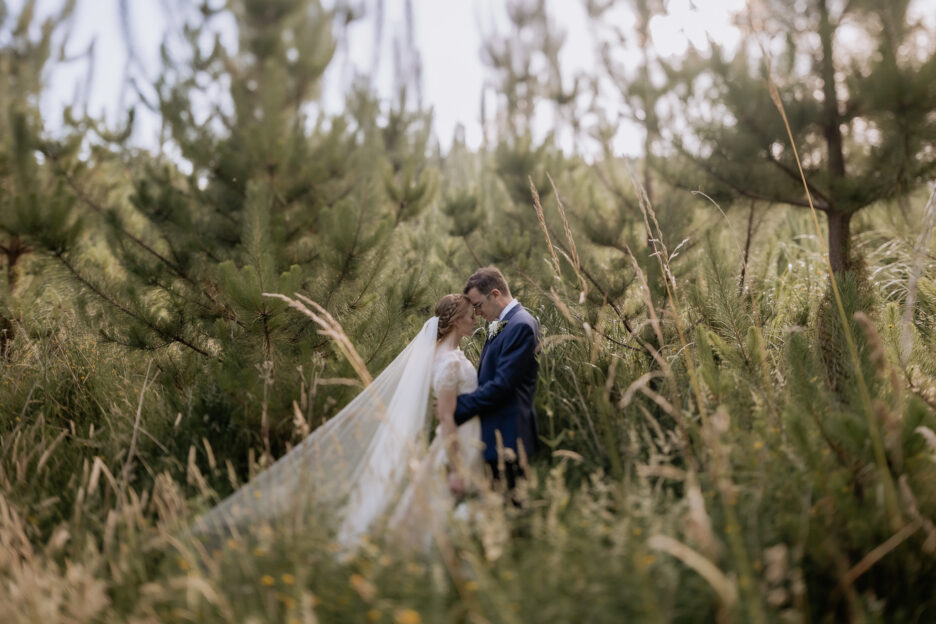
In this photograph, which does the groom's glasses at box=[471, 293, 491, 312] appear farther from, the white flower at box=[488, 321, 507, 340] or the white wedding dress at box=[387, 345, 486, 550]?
the white wedding dress at box=[387, 345, 486, 550]

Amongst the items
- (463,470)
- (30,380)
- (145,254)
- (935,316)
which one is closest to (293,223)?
(145,254)

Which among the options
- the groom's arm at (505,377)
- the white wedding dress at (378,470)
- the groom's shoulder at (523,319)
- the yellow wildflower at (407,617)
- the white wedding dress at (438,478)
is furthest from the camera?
the groom's shoulder at (523,319)

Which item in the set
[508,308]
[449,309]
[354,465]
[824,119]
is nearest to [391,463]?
[354,465]

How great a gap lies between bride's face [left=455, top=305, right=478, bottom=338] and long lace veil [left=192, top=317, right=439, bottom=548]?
5.1 inches

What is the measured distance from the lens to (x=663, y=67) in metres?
5.53

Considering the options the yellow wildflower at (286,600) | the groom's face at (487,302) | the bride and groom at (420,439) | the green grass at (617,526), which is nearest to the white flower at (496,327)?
the bride and groom at (420,439)

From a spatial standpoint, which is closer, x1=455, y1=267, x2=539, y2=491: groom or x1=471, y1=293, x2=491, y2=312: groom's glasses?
x1=455, y1=267, x2=539, y2=491: groom

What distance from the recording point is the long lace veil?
246 centimetres

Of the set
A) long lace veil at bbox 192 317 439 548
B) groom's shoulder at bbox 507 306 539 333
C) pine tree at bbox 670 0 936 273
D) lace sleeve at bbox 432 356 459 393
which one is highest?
pine tree at bbox 670 0 936 273

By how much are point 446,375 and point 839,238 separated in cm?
326

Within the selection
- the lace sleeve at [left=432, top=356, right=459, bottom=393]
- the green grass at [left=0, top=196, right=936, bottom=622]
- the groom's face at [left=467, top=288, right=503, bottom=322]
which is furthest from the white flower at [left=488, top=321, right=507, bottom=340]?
the green grass at [left=0, top=196, right=936, bottom=622]

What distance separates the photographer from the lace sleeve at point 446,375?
3.22 meters

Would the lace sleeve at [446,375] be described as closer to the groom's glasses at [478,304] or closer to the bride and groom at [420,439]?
the bride and groom at [420,439]

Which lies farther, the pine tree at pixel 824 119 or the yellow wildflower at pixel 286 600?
the pine tree at pixel 824 119
